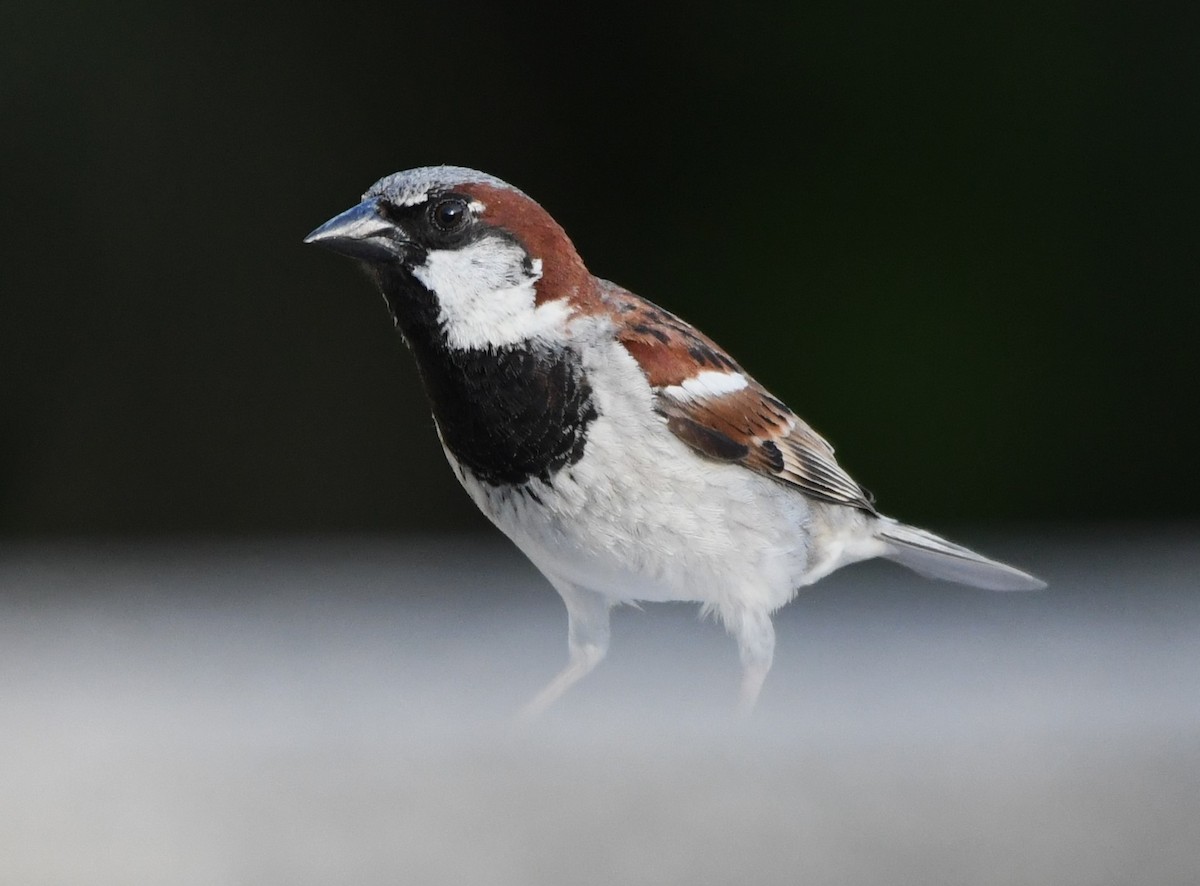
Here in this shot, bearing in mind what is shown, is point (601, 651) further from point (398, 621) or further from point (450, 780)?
point (450, 780)

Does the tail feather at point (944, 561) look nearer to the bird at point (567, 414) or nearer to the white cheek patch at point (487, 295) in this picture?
the bird at point (567, 414)

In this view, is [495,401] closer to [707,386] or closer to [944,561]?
[707,386]

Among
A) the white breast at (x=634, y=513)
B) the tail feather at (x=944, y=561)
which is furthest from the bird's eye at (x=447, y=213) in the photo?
the tail feather at (x=944, y=561)

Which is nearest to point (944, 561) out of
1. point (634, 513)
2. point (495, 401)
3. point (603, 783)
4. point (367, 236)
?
point (634, 513)

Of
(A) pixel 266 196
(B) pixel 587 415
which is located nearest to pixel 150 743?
(B) pixel 587 415

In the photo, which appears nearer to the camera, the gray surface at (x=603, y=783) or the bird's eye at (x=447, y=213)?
the gray surface at (x=603, y=783)

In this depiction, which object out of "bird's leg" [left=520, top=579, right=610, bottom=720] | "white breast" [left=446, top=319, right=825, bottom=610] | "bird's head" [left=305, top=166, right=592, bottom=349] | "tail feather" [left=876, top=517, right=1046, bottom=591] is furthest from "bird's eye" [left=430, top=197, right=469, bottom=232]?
"tail feather" [left=876, top=517, right=1046, bottom=591]
